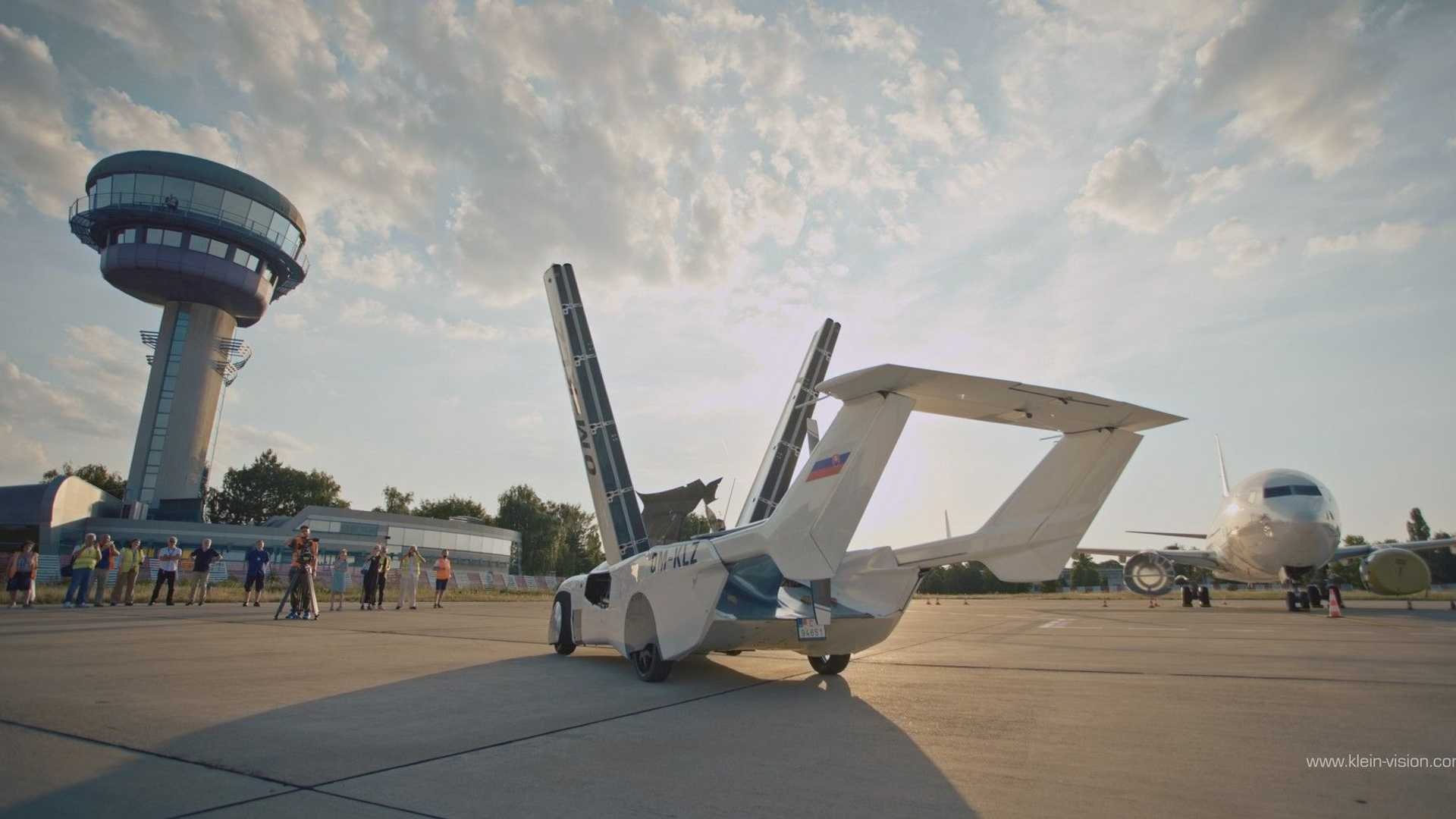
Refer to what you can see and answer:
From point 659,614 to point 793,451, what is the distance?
5761mm

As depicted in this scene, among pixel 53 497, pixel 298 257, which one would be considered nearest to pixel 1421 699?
pixel 53 497

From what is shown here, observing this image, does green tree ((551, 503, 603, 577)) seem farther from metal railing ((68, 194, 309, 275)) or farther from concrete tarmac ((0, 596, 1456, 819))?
concrete tarmac ((0, 596, 1456, 819))

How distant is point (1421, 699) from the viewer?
17.1 ft

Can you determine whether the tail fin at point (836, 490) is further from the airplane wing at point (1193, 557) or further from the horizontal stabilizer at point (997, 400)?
the airplane wing at point (1193, 557)

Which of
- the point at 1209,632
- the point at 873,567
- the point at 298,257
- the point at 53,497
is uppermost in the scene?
the point at 298,257

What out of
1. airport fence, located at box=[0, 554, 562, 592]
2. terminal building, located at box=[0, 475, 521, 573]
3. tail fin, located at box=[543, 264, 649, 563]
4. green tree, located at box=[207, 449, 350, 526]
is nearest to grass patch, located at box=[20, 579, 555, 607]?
airport fence, located at box=[0, 554, 562, 592]

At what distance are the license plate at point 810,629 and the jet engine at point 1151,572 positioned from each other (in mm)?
26008

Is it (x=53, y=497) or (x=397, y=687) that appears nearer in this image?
(x=397, y=687)

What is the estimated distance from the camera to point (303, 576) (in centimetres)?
1419

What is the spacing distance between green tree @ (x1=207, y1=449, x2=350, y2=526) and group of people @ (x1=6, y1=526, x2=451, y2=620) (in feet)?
251

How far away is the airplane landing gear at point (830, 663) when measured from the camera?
23.1ft

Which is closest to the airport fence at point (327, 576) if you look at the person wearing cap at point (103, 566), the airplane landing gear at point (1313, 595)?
the person wearing cap at point (103, 566)

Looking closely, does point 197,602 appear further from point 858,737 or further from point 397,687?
point 858,737

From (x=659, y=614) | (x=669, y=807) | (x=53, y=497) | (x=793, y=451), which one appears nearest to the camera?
(x=669, y=807)
